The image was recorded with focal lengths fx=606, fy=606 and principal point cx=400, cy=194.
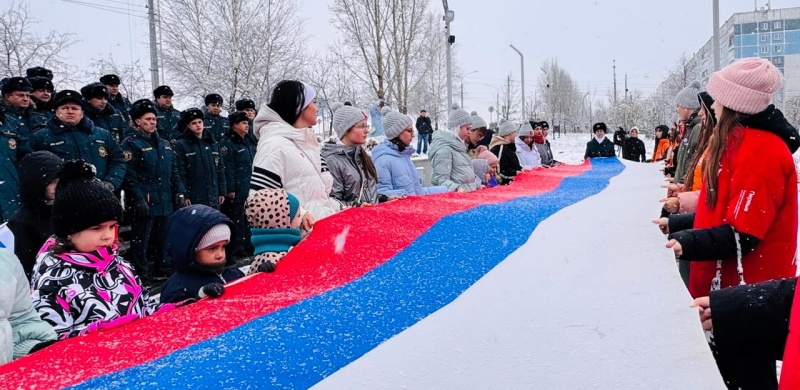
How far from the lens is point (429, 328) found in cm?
163

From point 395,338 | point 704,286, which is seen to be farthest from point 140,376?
point 704,286

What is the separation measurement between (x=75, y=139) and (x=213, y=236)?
3.88m

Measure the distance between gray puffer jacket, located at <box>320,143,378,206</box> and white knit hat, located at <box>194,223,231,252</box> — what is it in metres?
1.44

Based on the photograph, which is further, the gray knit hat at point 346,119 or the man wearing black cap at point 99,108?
the man wearing black cap at point 99,108

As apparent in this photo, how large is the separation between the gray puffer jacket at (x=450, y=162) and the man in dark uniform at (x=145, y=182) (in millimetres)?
2882

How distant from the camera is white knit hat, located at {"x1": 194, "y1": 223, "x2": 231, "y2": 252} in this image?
2568 millimetres

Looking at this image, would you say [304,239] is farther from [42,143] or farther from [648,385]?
[42,143]

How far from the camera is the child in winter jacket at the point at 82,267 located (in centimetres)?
229

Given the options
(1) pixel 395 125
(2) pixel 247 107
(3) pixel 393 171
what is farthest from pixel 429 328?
(2) pixel 247 107

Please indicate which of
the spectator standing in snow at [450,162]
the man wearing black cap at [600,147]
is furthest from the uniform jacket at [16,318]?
the man wearing black cap at [600,147]

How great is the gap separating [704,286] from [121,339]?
2236mm

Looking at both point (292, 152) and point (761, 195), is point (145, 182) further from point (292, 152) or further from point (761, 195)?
point (761, 195)

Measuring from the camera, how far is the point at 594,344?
1516 mm

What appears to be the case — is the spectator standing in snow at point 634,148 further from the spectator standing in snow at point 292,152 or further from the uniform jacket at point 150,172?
the spectator standing in snow at point 292,152
